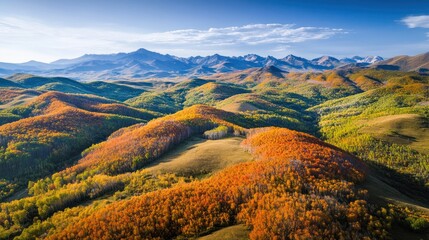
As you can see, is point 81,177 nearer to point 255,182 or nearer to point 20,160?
point 20,160

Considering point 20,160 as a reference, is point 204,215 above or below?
above

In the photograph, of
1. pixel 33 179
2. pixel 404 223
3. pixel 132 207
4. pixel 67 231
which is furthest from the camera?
pixel 33 179

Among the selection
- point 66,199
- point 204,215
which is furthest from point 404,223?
point 66,199

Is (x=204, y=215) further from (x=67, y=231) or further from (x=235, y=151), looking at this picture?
(x=235, y=151)

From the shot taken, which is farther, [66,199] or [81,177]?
[81,177]

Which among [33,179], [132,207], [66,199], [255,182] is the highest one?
[255,182]

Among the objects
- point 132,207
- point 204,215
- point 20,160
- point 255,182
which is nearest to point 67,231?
point 132,207

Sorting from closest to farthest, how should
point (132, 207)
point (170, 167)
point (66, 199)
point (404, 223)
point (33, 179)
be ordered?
point (404, 223) → point (132, 207) → point (66, 199) → point (170, 167) → point (33, 179)
